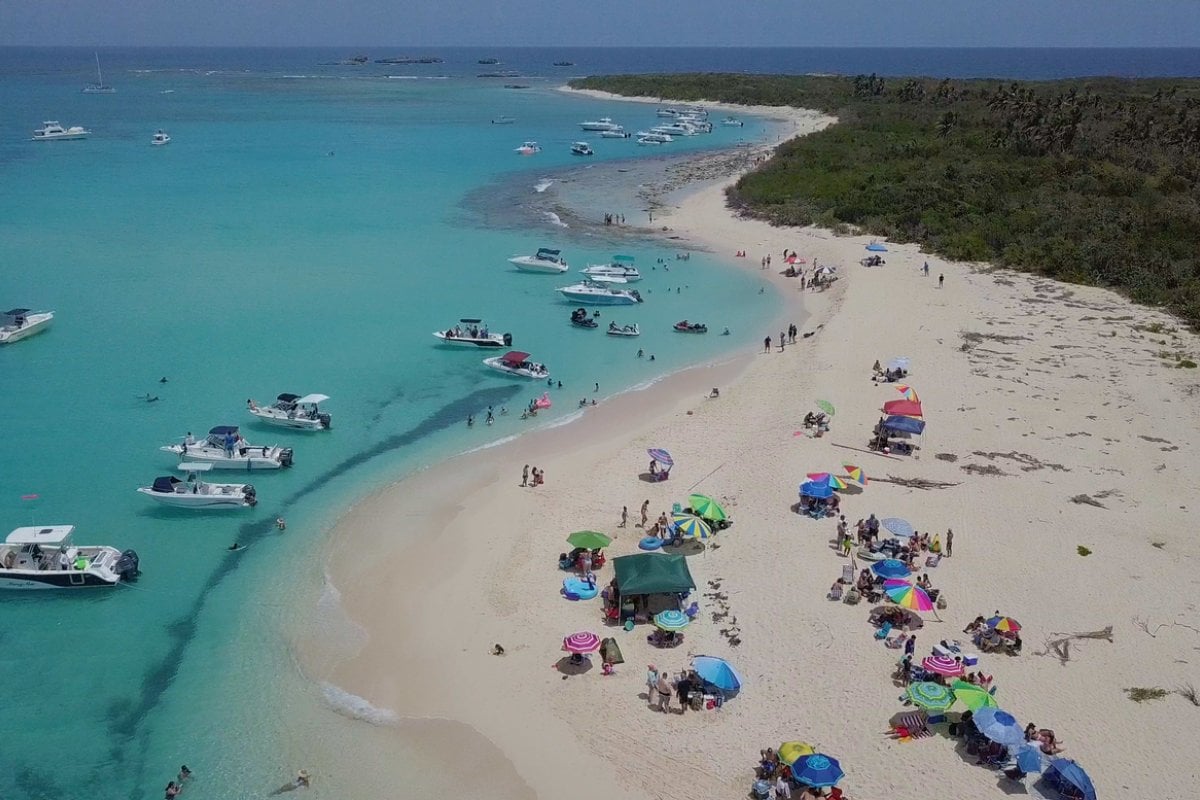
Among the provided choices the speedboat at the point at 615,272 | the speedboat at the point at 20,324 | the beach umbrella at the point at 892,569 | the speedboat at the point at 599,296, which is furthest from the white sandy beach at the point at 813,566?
the speedboat at the point at 20,324

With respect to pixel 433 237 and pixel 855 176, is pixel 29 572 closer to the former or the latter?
pixel 433 237

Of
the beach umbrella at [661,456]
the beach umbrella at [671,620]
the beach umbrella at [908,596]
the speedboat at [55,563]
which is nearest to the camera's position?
the beach umbrella at [671,620]

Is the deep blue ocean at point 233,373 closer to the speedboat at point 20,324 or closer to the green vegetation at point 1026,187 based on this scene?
the speedboat at point 20,324

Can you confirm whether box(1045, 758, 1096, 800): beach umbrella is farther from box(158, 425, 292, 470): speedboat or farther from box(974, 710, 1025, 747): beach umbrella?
box(158, 425, 292, 470): speedboat

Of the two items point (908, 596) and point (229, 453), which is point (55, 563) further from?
point (908, 596)

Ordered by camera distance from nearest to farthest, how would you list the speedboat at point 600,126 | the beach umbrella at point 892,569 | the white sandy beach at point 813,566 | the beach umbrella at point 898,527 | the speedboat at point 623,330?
the white sandy beach at point 813,566, the beach umbrella at point 892,569, the beach umbrella at point 898,527, the speedboat at point 623,330, the speedboat at point 600,126

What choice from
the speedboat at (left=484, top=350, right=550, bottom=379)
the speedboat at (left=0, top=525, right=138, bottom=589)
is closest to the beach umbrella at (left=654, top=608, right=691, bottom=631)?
the speedboat at (left=0, top=525, right=138, bottom=589)

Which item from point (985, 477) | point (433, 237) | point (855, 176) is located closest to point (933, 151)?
point (855, 176)
